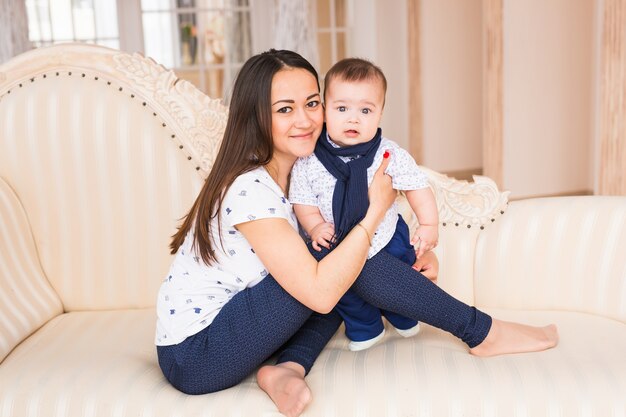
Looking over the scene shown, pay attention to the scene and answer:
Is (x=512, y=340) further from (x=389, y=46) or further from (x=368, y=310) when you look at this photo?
(x=389, y=46)

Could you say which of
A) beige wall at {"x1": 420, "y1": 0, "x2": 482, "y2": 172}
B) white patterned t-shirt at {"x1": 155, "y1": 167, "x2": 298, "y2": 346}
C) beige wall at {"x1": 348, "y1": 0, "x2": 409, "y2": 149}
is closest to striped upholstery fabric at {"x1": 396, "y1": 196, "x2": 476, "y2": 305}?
white patterned t-shirt at {"x1": 155, "y1": 167, "x2": 298, "y2": 346}

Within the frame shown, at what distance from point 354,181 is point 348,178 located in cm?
2

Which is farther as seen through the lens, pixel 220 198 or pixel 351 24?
pixel 351 24

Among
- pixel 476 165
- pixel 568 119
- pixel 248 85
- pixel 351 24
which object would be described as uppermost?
pixel 351 24

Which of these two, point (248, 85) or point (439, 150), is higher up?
point (248, 85)

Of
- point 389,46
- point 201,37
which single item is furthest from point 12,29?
point 389,46

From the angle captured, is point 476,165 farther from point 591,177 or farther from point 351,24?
point 351,24

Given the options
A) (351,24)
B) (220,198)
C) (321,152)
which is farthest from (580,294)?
(351,24)

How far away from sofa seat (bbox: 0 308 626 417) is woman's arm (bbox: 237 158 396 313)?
0.21 meters

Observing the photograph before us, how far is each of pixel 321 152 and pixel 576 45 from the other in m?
4.04

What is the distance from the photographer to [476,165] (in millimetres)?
6344

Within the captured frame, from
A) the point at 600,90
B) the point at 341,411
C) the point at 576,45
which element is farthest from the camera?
the point at 576,45

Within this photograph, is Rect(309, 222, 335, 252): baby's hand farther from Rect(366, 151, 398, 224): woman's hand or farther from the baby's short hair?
the baby's short hair

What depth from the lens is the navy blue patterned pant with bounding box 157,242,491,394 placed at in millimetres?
1567
